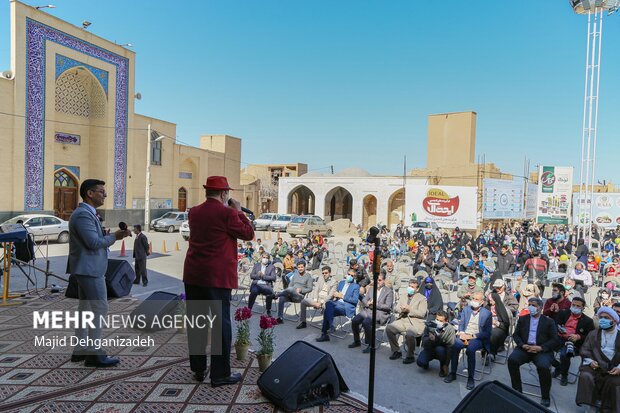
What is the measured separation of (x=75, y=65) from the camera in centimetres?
2239

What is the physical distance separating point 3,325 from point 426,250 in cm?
1079

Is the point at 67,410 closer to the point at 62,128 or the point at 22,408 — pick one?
the point at 22,408

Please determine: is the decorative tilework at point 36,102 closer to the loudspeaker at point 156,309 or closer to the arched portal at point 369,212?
the loudspeaker at point 156,309

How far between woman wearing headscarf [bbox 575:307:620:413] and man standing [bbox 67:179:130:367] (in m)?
5.08

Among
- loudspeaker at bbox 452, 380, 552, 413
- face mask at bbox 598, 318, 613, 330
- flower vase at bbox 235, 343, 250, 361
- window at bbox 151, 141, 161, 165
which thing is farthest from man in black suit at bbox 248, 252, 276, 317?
window at bbox 151, 141, 161, 165

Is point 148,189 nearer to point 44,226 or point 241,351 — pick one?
point 44,226

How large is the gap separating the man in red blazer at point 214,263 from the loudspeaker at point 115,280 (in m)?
3.97

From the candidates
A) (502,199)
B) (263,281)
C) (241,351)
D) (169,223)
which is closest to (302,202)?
(502,199)

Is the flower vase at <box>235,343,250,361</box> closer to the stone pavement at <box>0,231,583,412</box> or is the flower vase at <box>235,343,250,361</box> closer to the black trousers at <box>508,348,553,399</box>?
the stone pavement at <box>0,231,583,412</box>

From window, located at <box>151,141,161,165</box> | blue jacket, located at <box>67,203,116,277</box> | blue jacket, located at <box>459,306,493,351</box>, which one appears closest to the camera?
blue jacket, located at <box>67,203,116,277</box>

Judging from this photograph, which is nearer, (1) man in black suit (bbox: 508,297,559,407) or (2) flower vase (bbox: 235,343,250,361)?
(2) flower vase (bbox: 235,343,250,361)

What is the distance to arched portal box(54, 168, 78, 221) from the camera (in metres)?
23.1

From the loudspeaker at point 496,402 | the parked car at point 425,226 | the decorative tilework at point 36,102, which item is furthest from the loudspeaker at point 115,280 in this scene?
the parked car at point 425,226

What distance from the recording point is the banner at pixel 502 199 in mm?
28953
